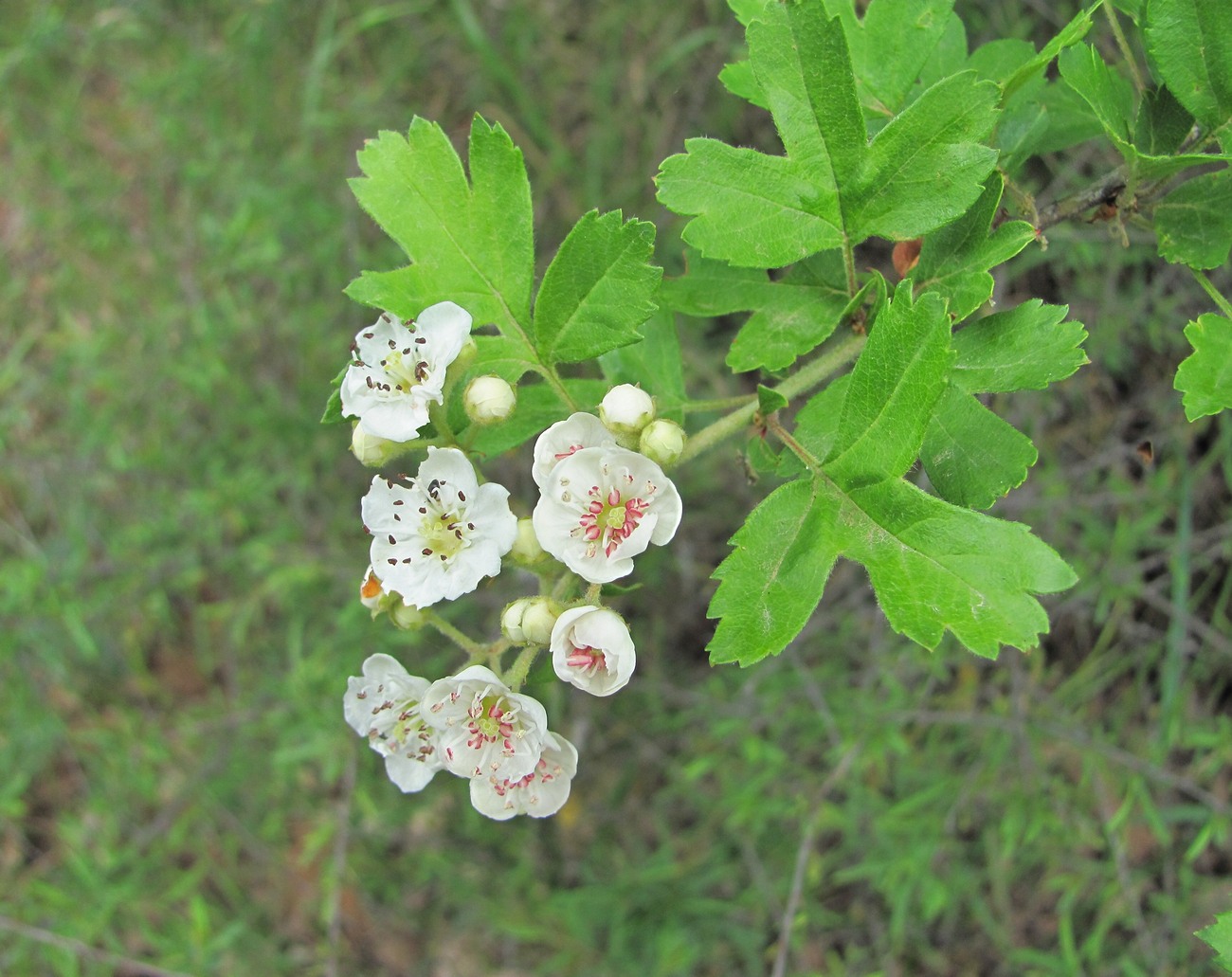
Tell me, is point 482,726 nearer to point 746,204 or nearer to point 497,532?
point 497,532

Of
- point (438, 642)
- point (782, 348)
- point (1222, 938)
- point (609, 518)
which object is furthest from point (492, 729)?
point (438, 642)

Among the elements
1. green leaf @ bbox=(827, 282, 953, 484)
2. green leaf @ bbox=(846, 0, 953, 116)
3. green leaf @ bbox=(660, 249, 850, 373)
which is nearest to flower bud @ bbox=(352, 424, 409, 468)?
green leaf @ bbox=(660, 249, 850, 373)

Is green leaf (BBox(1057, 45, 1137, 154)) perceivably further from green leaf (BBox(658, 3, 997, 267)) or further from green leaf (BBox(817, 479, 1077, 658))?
green leaf (BBox(817, 479, 1077, 658))

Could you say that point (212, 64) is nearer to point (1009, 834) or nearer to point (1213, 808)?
point (1009, 834)

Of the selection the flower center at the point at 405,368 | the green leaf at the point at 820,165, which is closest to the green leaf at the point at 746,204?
the green leaf at the point at 820,165

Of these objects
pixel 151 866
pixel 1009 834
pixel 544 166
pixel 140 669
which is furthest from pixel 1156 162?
pixel 140 669

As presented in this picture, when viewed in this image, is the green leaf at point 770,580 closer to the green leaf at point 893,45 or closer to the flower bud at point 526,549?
the flower bud at point 526,549
